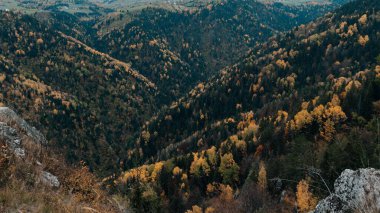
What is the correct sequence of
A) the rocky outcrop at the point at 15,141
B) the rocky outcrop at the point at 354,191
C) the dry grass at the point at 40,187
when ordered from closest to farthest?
the dry grass at the point at 40,187
the rocky outcrop at the point at 354,191
the rocky outcrop at the point at 15,141

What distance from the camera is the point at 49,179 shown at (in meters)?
17.9

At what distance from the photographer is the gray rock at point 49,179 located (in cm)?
1705

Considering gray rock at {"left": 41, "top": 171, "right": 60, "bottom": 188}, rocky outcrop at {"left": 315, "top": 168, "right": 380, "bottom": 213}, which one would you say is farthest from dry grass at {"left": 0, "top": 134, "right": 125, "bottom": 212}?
rocky outcrop at {"left": 315, "top": 168, "right": 380, "bottom": 213}

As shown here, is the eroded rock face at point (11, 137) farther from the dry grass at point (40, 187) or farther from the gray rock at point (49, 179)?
the gray rock at point (49, 179)

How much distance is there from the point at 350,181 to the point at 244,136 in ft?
598

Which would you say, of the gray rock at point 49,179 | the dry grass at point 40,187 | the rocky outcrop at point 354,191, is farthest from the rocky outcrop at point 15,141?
the rocky outcrop at point 354,191

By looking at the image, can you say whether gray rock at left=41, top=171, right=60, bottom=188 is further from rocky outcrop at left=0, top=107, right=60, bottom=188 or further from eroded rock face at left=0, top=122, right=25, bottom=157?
eroded rock face at left=0, top=122, right=25, bottom=157

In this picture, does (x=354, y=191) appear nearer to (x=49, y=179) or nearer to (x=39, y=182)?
(x=39, y=182)

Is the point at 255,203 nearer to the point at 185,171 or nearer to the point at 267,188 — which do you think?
the point at 267,188

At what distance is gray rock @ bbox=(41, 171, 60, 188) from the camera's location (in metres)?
17.0

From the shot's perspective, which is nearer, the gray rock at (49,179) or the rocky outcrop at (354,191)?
the rocky outcrop at (354,191)

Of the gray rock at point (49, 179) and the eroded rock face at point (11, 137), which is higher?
the eroded rock face at point (11, 137)

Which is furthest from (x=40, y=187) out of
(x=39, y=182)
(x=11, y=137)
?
(x=11, y=137)

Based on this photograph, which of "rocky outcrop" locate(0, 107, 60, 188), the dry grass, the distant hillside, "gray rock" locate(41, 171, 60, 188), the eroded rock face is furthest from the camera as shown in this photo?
the eroded rock face
